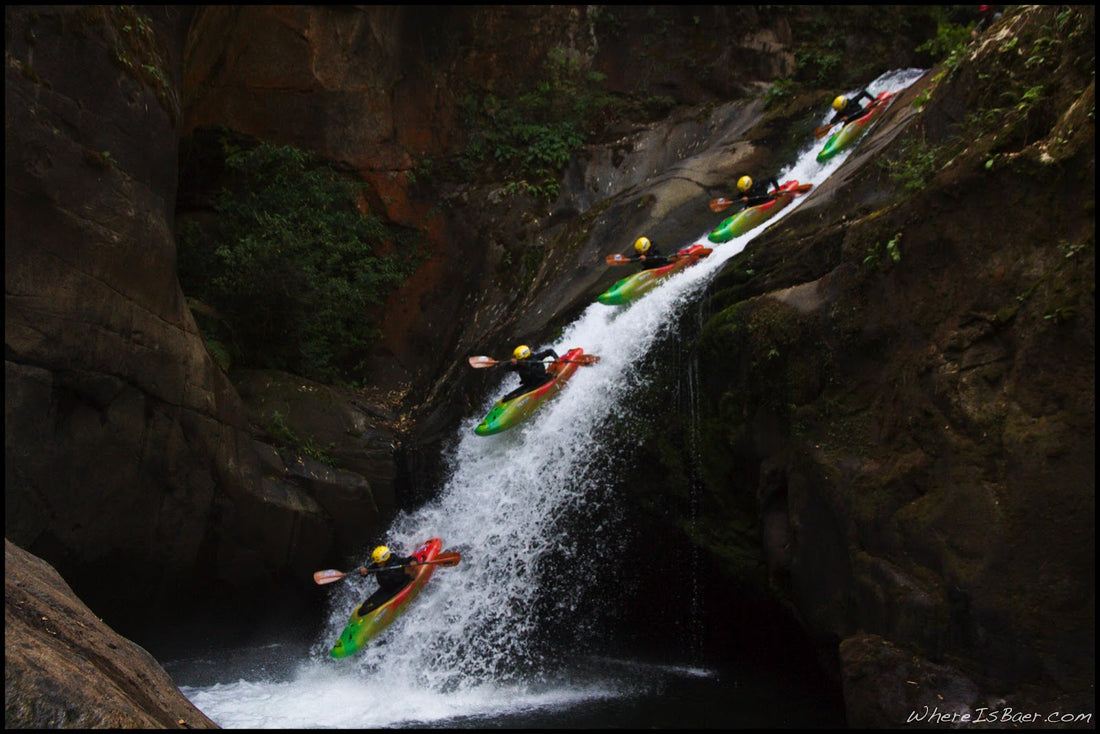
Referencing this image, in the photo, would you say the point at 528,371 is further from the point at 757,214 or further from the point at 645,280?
the point at 757,214

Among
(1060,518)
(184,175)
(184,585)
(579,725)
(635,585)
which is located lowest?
(635,585)

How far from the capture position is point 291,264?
12.0 m

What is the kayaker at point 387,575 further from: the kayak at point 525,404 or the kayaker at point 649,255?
the kayaker at point 649,255

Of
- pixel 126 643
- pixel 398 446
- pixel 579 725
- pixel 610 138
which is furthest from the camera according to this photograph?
pixel 610 138

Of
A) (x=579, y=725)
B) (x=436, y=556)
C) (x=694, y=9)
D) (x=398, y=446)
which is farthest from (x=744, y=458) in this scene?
(x=694, y=9)

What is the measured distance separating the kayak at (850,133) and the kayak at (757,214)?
0.88 m

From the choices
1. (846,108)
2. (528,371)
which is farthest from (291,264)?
(846,108)

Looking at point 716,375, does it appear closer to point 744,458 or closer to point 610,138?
point 744,458

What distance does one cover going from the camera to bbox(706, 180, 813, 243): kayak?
11.5 m

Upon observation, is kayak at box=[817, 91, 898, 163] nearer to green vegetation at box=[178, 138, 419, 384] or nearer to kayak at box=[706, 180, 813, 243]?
kayak at box=[706, 180, 813, 243]

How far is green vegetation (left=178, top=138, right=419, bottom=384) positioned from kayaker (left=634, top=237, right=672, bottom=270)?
498 cm

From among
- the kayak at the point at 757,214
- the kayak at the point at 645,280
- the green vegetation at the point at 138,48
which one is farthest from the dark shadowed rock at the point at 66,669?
the kayak at the point at 757,214

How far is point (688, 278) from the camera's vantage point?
1076 cm

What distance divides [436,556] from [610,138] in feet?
33.6
